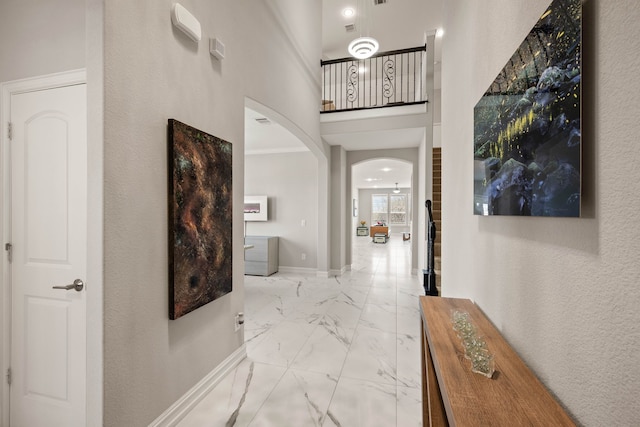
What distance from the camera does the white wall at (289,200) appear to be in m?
6.43

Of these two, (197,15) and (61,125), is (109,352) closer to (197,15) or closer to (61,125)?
(61,125)

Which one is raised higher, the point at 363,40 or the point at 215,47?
the point at 363,40

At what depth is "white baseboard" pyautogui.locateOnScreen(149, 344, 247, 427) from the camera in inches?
70.9

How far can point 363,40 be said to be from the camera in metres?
3.97

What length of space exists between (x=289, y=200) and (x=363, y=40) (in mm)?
3600

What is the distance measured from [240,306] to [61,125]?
1871mm

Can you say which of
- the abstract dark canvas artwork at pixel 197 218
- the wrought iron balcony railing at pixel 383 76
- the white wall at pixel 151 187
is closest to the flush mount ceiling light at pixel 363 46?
the wrought iron balcony railing at pixel 383 76

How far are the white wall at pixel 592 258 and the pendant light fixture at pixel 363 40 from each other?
2980 mm

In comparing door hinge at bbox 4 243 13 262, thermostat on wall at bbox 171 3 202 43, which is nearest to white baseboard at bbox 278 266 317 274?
door hinge at bbox 4 243 13 262

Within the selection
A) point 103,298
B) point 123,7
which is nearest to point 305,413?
point 103,298

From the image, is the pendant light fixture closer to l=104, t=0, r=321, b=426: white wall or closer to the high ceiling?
the high ceiling

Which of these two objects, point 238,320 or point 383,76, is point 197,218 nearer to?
point 238,320

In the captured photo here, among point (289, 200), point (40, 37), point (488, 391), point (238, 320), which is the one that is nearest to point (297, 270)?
point (289, 200)

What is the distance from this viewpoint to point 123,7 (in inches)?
59.3
